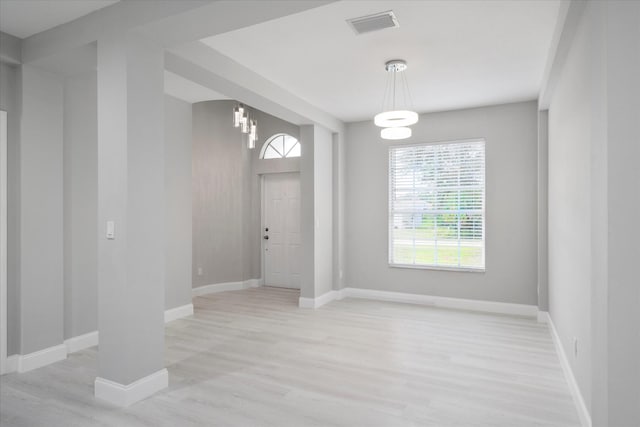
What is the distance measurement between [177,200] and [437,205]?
353 cm

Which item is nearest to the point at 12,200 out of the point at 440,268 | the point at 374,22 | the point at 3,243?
the point at 3,243

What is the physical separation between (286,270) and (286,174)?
1704 millimetres

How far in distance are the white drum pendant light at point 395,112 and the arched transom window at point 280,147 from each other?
6.93ft

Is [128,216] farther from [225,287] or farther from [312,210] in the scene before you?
[225,287]

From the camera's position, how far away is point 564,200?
3344mm

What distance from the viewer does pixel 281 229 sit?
280 inches

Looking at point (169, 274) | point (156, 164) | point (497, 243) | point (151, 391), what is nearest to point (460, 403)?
point (151, 391)

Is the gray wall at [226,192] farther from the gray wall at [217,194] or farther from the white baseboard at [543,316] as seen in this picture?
the white baseboard at [543,316]

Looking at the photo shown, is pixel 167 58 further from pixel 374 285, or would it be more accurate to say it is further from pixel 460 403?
pixel 374 285

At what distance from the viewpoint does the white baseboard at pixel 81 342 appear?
146 inches

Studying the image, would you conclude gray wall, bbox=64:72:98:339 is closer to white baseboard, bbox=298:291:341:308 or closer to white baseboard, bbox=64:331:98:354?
white baseboard, bbox=64:331:98:354

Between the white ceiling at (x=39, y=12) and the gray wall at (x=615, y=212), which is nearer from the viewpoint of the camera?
the gray wall at (x=615, y=212)

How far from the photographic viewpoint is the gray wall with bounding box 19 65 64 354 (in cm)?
330

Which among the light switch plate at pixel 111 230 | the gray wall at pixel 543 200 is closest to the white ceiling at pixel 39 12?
the light switch plate at pixel 111 230
